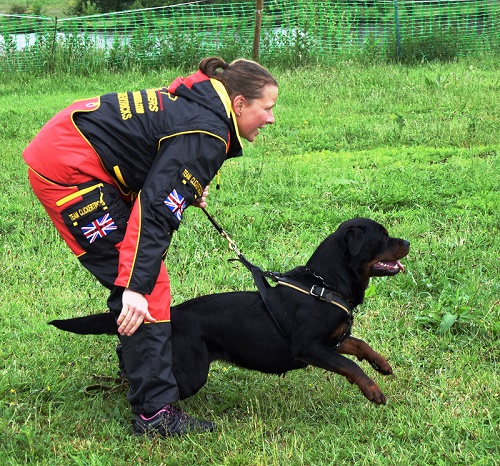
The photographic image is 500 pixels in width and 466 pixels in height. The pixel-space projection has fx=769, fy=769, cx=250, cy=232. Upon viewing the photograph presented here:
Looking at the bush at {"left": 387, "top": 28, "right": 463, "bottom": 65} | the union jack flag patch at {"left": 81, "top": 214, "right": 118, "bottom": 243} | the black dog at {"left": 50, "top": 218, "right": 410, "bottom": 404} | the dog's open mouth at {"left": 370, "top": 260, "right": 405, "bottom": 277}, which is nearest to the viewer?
the union jack flag patch at {"left": 81, "top": 214, "right": 118, "bottom": 243}

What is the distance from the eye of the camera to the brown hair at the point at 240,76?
3557 millimetres

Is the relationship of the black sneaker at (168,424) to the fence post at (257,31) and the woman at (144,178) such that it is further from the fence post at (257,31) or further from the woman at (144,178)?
the fence post at (257,31)

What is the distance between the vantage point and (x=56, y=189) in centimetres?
348

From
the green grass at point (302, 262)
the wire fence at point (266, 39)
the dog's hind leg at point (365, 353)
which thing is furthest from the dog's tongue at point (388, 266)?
the wire fence at point (266, 39)

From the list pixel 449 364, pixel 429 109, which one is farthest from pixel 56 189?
pixel 429 109

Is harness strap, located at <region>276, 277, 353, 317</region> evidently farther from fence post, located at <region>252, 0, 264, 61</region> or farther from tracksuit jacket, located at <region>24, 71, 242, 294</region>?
fence post, located at <region>252, 0, 264, 61</region>

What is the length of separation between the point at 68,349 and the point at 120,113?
165cm

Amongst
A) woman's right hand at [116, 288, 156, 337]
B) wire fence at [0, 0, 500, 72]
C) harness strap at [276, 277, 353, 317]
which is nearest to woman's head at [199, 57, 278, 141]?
harness strap at [276, 277, 353, 317]

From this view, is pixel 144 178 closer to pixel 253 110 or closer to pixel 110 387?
pixel 253 110

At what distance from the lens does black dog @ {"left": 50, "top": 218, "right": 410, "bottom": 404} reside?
3.75 m

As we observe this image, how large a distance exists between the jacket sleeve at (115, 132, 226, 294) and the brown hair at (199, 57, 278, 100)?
0.34m

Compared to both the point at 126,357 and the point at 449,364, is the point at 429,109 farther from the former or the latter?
the point at 126,357

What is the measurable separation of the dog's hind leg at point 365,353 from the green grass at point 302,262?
0.42 ft

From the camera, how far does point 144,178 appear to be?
361cm
